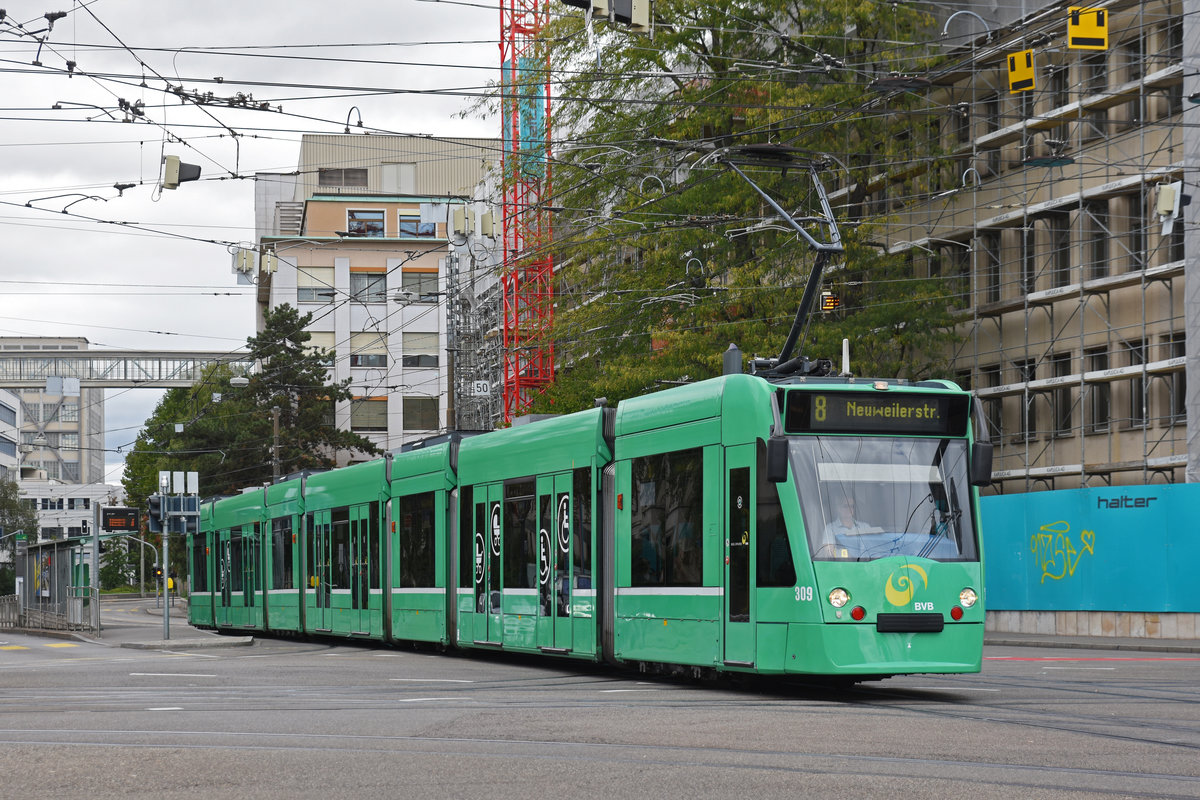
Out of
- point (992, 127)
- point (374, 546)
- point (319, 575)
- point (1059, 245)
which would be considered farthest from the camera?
point (992, 127)

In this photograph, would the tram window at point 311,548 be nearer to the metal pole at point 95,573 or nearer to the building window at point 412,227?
the metal pole at point 95,573

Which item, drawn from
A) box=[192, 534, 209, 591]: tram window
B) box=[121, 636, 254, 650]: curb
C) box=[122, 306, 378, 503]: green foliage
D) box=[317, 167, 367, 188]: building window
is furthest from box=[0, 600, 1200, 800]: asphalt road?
box=[317, 167, 367, 188]: building window

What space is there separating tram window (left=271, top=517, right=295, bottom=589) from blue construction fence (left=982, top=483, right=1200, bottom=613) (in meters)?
14.2

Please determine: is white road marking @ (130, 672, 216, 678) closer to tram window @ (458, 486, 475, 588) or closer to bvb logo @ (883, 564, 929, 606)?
tram window @ (458, 486, 475, 588)

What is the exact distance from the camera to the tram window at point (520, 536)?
20078mm

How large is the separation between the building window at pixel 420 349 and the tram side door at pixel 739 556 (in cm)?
7550

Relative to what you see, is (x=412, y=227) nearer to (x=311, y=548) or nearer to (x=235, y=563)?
(x=235, y=563)

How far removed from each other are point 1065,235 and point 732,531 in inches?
880

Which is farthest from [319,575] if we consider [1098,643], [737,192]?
[1098,643]

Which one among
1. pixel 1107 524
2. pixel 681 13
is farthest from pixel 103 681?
pixel 681 13

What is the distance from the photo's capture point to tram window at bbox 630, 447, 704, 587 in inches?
637

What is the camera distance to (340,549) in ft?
Answer: 91.4

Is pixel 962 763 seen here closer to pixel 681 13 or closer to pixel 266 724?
pixel 266 724

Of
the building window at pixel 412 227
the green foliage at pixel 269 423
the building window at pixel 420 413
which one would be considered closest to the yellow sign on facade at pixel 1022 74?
the green foliage at pixel 269 423
